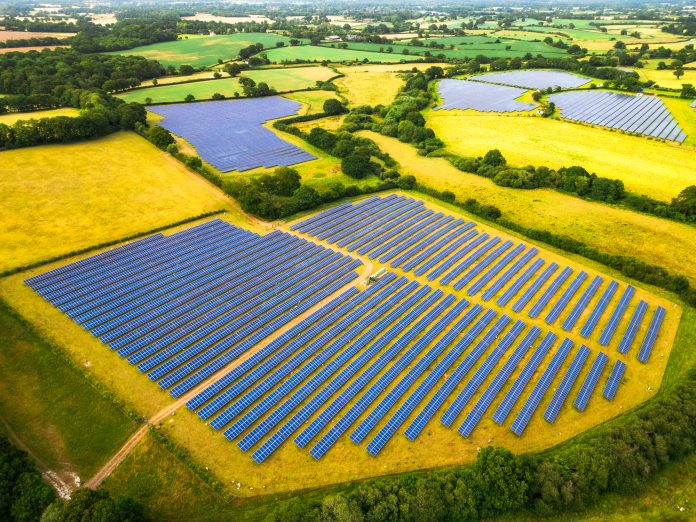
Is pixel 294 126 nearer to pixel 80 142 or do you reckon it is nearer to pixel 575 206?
pixel 80 142

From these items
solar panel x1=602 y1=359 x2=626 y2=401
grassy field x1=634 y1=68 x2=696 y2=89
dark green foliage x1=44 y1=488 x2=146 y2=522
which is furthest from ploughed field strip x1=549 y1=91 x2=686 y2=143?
dark green foliage x1=44 y1=488 x2=146 y2=522

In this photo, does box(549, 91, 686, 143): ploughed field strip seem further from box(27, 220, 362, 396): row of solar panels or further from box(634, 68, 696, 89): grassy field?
box(27, 220, 362, 396): row of solar panels

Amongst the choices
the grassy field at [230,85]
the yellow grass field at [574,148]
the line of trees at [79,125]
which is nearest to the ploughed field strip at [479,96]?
the yellow grass field at [574,148]

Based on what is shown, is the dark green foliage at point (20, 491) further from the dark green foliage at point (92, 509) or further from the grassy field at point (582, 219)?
the grassy field at point (582, 219)

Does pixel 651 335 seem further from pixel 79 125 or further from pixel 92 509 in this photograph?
pixel 79 125

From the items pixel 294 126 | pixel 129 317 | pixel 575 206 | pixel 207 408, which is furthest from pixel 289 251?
pixel 294 126
